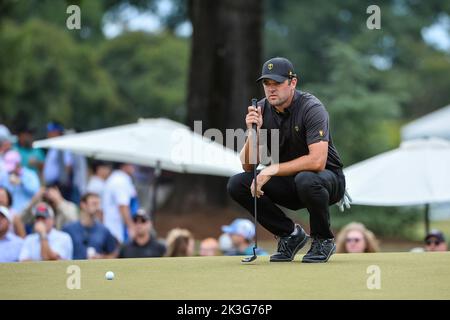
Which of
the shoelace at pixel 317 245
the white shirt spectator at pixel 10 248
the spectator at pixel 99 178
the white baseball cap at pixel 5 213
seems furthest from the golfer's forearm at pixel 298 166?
the spectator at pixel 99 178

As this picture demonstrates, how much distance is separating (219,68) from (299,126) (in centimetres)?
1335

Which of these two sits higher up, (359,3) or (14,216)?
(359,3)

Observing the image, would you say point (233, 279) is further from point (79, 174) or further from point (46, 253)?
point (79, 174)

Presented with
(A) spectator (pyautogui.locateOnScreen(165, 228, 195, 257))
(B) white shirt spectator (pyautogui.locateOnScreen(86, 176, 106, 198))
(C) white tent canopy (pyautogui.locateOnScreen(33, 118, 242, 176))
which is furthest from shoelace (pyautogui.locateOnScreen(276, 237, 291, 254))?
(B) white shirt spectator (pyautogui.locateOnScreen(86, 176, 106, 198))

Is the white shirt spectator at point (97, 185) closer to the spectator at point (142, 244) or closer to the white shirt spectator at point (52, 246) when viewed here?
the spectator at point (142, 244)

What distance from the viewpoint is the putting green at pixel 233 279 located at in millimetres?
7219

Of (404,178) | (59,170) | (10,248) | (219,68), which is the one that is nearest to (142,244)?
(10,248)

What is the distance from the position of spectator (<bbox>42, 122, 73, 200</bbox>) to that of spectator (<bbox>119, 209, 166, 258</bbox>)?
13.2ft

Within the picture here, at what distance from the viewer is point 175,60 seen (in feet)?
164

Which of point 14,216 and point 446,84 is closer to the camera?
→ point 14,216

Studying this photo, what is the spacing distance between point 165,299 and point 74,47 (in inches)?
1592
